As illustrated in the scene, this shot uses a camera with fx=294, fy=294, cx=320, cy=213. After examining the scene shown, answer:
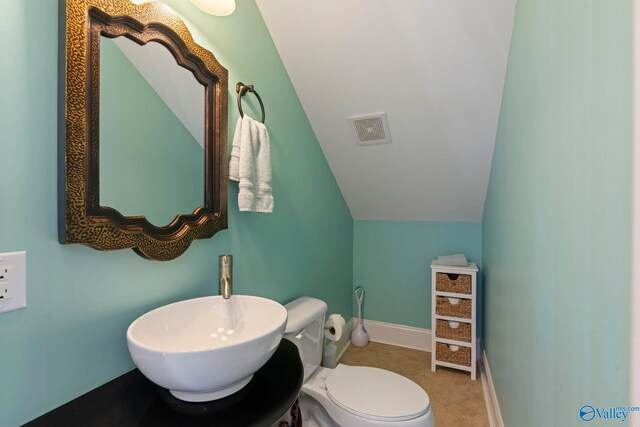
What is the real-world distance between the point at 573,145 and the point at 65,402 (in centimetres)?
134

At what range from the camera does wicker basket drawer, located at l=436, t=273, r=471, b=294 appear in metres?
2.23

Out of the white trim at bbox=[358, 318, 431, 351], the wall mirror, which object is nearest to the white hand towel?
the wall mirror

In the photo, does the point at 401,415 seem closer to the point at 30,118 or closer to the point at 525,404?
the point at 525,404

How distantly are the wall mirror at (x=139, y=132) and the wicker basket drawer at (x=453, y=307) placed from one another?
6.12 ft

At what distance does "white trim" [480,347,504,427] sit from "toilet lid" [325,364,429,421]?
0.51m

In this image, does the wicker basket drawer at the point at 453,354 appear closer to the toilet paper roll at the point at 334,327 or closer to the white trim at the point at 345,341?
the white trim at the point at 345,341

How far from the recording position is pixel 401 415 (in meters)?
1.22

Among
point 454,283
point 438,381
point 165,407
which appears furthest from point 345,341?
point 165,407

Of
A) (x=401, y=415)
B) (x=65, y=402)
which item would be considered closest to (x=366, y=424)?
(x=401, y=415)

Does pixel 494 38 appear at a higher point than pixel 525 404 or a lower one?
higher

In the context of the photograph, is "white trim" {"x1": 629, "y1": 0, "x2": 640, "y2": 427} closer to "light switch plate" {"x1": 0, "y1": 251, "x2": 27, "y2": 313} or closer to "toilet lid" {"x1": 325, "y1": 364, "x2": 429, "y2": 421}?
"toilet lid" {"x1": 325, "y1": 364, "x2": 429, "y2": 421}

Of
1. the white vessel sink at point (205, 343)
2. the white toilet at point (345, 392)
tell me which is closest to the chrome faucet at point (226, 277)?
the white vessel sink at point (205, 343)

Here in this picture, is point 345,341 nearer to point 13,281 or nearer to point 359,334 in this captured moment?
point 359,334

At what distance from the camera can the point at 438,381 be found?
216 centimetres
